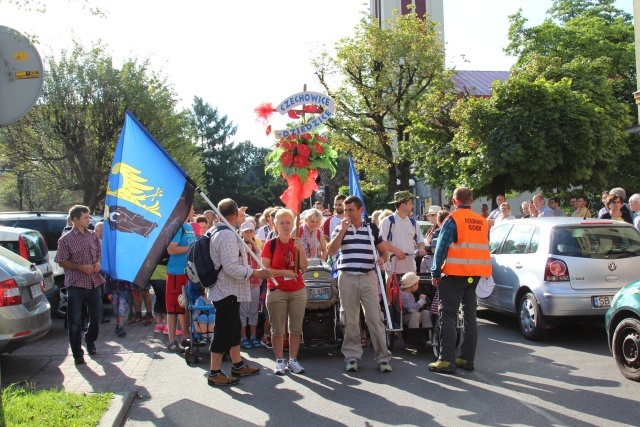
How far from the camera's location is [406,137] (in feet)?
112

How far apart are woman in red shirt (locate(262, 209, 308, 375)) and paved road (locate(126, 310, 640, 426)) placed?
0.45 meters

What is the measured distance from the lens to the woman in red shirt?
285 inches

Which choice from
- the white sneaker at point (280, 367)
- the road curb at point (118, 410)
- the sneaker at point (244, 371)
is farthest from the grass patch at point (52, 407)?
the white sneaker at point (280, 367)

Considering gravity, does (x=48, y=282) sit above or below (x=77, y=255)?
below

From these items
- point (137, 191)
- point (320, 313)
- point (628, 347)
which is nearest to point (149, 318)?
point (320, 313)

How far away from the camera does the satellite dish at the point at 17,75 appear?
4.98 meters

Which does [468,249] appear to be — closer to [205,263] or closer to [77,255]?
[205,263]

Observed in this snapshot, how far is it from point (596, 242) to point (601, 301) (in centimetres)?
80

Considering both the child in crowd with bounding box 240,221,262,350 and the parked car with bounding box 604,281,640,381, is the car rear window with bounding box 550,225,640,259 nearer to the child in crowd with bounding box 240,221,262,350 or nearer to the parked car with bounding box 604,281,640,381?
the parked car with bounding box 604,281,640,381

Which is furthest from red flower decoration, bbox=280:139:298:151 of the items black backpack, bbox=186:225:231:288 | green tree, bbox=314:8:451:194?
green tree, bbox=314:8:451:194

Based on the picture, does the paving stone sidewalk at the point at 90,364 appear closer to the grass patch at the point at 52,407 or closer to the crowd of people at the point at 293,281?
the crowd of people at the point at 293,281

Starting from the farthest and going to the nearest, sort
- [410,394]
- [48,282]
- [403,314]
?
[48,282] < [403,314] < [410,394]

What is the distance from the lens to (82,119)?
1192 inches

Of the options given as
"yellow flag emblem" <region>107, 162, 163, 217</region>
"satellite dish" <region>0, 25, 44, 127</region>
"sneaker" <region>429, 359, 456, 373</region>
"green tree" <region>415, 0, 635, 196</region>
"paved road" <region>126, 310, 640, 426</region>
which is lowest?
"paved road" <region>126, 310, 640, 426</region>
